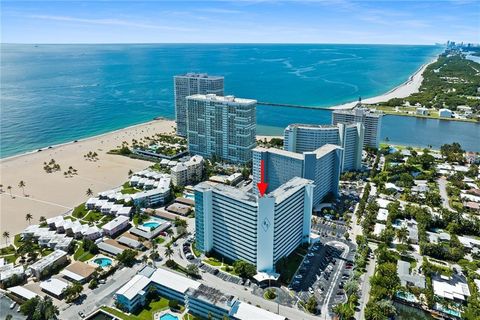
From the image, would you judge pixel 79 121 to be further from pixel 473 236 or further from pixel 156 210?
pixel 473 236

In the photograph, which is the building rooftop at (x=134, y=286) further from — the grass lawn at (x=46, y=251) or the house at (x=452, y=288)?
the house at (x=452, y=288)

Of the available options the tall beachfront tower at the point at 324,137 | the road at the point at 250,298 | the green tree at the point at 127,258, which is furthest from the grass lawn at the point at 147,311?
the tall beachfront tower at the point at 324,137

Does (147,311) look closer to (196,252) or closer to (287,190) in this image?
(196,252)

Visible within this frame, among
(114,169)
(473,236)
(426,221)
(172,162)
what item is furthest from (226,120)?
(473,236)

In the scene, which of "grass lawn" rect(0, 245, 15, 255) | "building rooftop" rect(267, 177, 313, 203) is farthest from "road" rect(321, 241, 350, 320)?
"grass lawn" rect(0, 245, 15, 255)

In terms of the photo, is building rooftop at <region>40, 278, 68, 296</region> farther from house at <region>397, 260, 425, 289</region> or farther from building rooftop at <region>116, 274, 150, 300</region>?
house at <region>397, 260, 425, 289</region>
